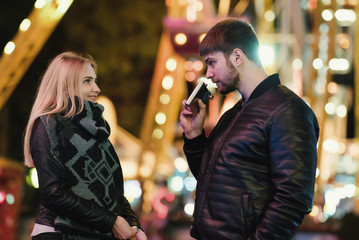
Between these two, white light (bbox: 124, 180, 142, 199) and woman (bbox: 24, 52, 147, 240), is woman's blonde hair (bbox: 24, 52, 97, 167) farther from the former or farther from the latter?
white light (bbox: 124, 180, 142, 199)

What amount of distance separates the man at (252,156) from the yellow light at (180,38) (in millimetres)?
9452

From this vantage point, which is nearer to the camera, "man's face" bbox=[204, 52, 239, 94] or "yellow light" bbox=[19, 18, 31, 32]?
"man's face" bbox=[204, 52, 239, 94]

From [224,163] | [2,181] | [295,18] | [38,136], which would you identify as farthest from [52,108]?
[295,18]

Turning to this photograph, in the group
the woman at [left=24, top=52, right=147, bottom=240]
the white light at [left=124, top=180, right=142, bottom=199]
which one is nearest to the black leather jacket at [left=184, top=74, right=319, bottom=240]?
the woman at [left=24, top=52, right=147, bottom=240]

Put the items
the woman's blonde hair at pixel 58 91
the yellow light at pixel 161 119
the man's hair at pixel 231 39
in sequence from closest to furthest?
1. the man's hair at pixel 231 39
2. the woman's blonde hair at pixel 58 91
3. the yellow light at pixel 161 119

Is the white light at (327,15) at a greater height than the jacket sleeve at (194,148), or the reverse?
the white light at (327,15)

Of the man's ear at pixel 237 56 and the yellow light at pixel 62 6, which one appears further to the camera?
the yellow light at pixel 62 6

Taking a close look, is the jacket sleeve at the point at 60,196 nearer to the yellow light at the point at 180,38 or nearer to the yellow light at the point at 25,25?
the yellow light at the point at 25,25

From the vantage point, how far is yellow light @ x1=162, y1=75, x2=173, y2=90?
1866 cm

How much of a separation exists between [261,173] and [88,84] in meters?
1.31

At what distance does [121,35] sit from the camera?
25.9 m

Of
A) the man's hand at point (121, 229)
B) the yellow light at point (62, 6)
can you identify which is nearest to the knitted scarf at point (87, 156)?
the man's hand at point (121, 229)

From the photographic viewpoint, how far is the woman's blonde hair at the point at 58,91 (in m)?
4.25

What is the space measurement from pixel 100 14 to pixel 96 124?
2041 cm
